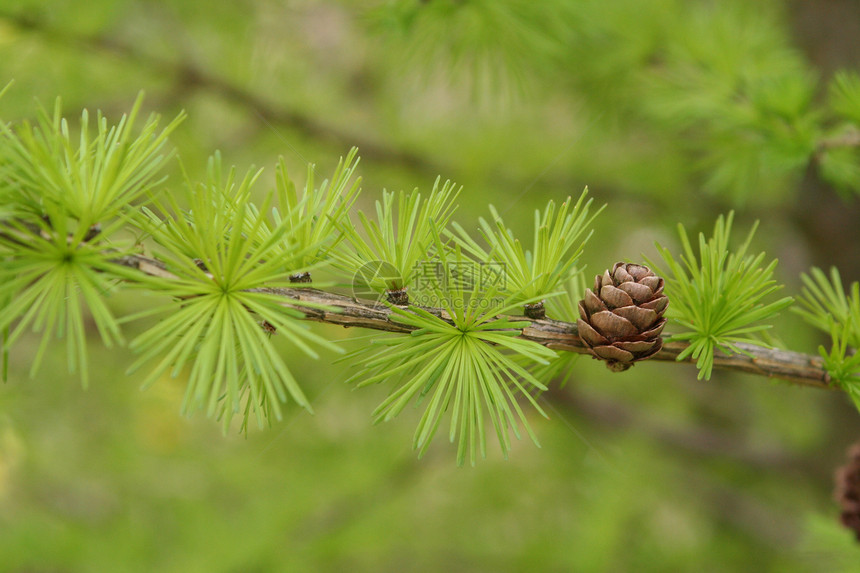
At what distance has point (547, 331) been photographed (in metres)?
0.32

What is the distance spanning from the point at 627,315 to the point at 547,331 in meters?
A: 0.05

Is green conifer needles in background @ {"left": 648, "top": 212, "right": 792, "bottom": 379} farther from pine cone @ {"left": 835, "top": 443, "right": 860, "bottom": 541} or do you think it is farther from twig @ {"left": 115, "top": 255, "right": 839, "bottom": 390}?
pine cone @ {"left": 835, "top": 443, "right": 860, "bottom": 541}

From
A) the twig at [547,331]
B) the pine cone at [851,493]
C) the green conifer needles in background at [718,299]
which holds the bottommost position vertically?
the pine cone at [851,493]

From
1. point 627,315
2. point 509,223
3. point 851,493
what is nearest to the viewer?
point 627,315

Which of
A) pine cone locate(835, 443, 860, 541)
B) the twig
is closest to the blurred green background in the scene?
pine cone locate(835, 443, 860, 541)

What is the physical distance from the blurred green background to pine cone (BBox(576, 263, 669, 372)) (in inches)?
12.8

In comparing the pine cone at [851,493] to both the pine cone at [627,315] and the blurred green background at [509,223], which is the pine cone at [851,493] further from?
the pine cone at [627,315]

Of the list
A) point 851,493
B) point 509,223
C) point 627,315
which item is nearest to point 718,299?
point 627,315

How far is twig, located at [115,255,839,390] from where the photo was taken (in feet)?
0.94

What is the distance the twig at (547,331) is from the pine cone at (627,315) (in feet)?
0.07

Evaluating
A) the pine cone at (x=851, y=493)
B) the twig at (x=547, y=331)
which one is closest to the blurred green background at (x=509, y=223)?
the pine cone at (x=851, y=493)

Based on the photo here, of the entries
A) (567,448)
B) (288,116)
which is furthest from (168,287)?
(567,448)

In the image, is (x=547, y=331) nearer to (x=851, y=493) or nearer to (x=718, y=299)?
(x=718, y=299)

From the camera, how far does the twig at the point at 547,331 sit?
0.29 metres
